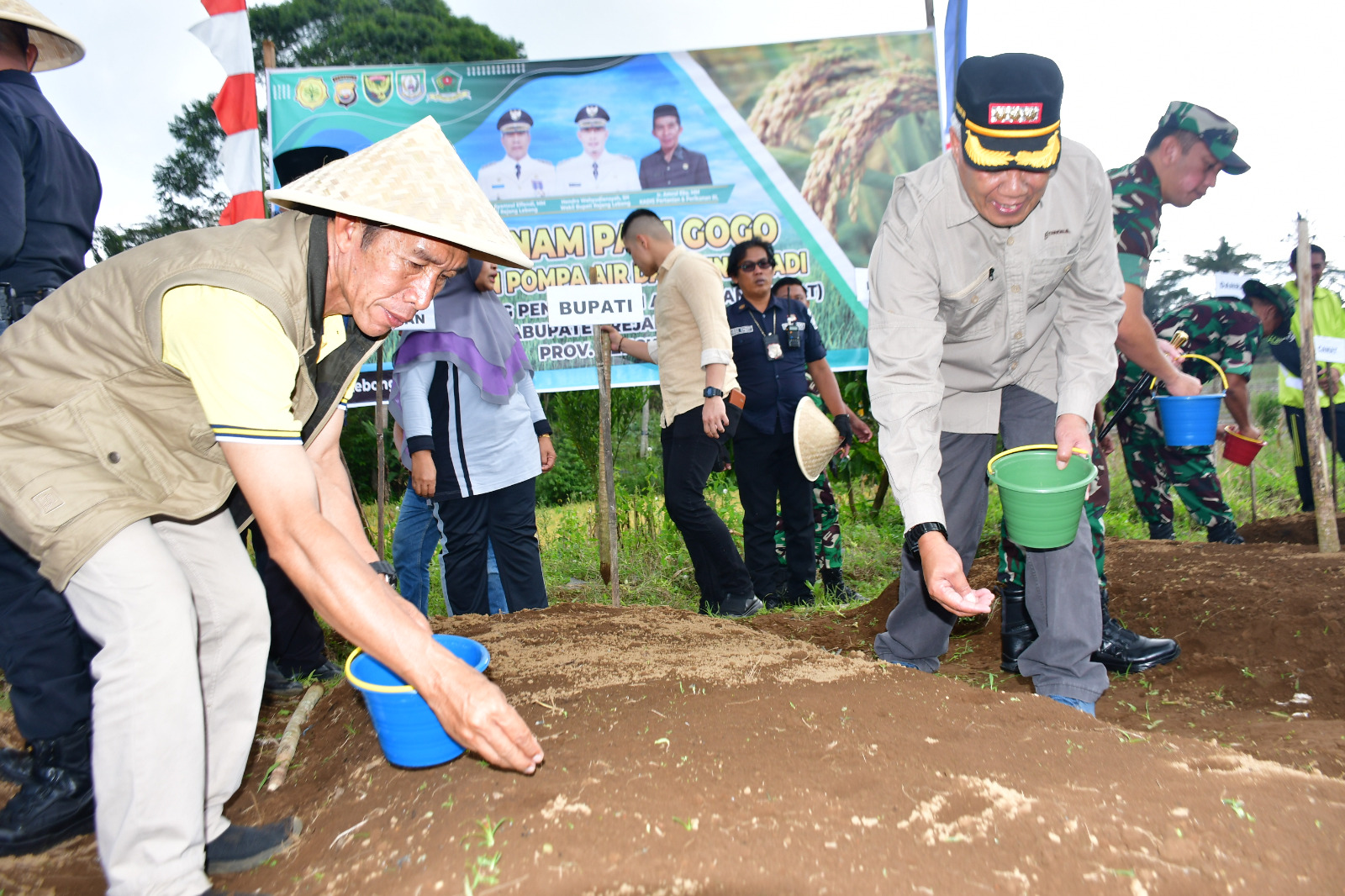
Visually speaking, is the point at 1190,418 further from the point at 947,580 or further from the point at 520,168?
the point at 520,168

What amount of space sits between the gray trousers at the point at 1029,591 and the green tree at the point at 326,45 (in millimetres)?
16414

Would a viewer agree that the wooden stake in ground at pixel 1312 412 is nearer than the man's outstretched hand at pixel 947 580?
No

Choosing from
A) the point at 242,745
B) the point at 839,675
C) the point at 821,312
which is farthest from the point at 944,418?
the point at 821,312

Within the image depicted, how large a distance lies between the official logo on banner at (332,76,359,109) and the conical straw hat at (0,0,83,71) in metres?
2.43

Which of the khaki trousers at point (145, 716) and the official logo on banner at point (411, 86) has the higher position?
the official logo on banner at point (411, 86)

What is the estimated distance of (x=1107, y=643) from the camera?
333cm

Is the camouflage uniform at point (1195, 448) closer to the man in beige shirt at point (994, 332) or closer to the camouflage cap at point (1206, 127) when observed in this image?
the camouflage cap at point (1206, 127)

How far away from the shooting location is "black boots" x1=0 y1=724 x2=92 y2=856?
2.21 m

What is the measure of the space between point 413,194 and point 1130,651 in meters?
3.06

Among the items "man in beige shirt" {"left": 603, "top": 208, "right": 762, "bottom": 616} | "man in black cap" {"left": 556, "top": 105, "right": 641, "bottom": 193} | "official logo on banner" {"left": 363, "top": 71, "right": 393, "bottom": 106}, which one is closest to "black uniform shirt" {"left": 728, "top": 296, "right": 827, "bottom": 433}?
"man in beige shirt" {"left": 603, "top": 208, "right": 762, "bottom": 616}

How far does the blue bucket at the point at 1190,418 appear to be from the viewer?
3.91 m

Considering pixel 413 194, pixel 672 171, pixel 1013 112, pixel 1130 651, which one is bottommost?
pixel 1130 651

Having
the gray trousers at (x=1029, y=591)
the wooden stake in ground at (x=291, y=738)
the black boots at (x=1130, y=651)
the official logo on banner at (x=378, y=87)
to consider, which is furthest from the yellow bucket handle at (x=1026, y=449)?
the official logo on banner at (x=378, y=87)

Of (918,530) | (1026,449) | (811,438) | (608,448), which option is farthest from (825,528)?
(918,530)
